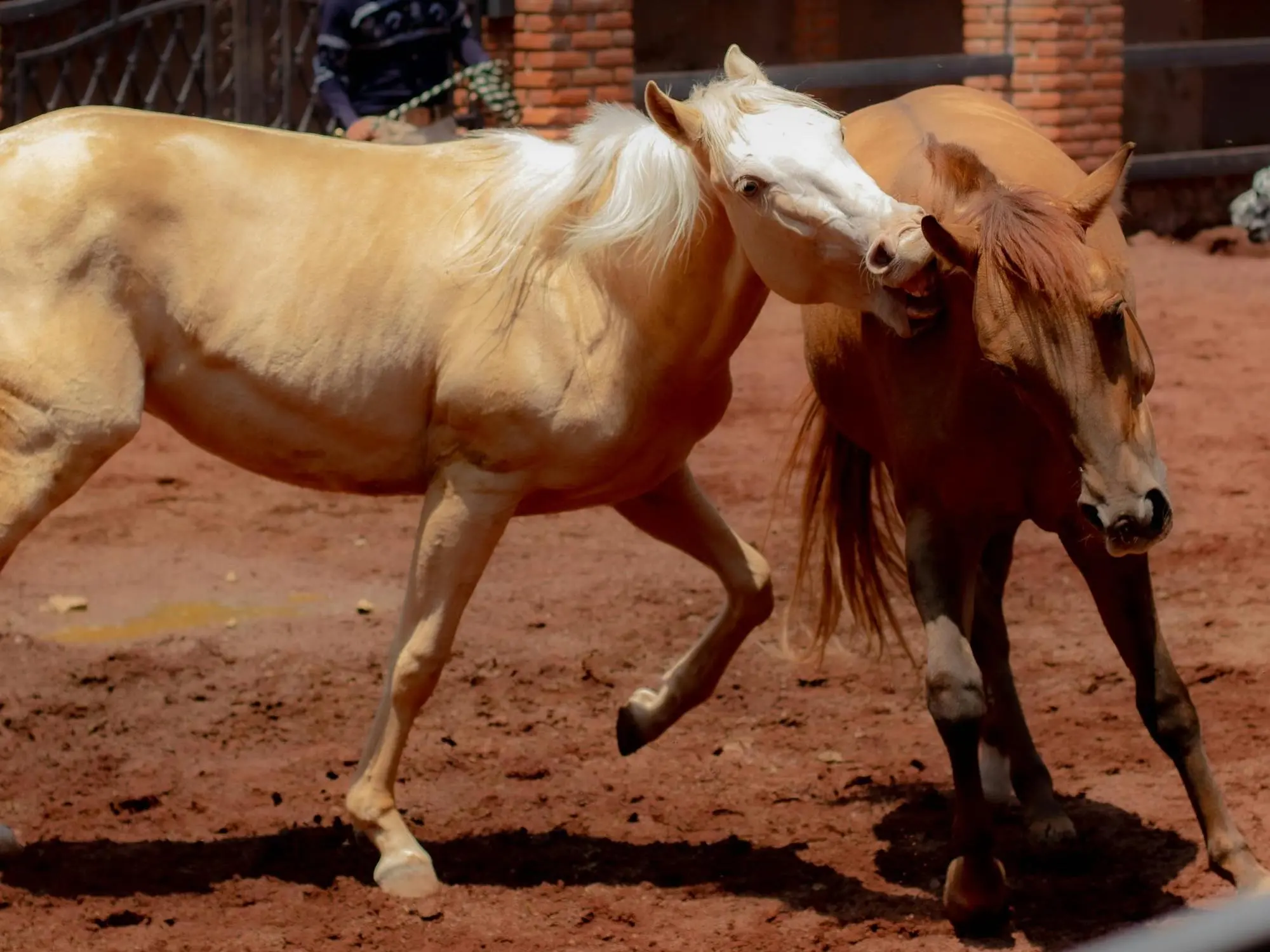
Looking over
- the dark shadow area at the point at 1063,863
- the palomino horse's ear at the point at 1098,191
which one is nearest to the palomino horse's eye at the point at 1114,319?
the palomino horse's ear at the point at 1098,191

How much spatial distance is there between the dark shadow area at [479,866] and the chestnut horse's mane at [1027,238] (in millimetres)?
1443

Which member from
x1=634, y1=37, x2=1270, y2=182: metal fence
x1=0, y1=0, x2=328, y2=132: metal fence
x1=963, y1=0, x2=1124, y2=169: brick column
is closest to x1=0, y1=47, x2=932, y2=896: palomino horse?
x1=634, y1=37, x2=1270, y2=182: metal fence

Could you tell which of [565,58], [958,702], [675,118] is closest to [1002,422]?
[958,702]

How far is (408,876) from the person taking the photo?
4316 millimetres

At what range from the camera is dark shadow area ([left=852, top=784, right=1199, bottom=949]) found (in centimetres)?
416

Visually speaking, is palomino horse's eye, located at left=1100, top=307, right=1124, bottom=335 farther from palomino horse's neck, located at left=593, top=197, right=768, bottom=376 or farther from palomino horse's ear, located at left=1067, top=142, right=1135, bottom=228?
palomino horse's neck, located at left=593, top=197, right=768, bottom=376

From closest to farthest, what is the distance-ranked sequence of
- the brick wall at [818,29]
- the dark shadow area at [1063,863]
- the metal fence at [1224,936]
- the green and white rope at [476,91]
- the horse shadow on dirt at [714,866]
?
the metal fence at [1224,936]
the dark shadow area at [1063,863]
the horse shadow on dirt at [714,866]
the green and white rope at [476,91]
the brick wall at [818,29]

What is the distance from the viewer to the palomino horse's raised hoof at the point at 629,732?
492 cm

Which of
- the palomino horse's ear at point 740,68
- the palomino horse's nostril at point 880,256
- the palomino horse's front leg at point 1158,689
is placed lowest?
the palomino horse's front leg at point 1158,689

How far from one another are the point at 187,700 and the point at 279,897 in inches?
60.0

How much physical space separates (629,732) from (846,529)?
80 centimetres

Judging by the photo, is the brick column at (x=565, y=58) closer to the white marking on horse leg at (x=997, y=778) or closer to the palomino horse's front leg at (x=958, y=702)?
the white marking on horse leg at (x=997, y=778)

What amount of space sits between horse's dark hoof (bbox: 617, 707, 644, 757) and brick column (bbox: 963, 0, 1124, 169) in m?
8.42

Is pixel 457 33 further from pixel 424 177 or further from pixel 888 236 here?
pixel 888 236
